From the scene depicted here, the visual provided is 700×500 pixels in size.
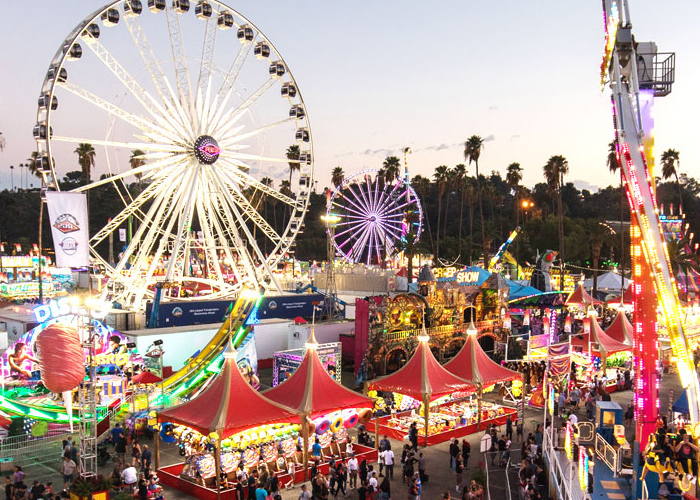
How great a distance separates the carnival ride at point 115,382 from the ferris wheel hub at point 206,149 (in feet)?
37.5

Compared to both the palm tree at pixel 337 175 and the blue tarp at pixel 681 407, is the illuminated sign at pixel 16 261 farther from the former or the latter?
the blue tarp at pixel 681 407

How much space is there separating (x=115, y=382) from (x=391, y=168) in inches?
2247

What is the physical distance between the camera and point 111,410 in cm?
2208

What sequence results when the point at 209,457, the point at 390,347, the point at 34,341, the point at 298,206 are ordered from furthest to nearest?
the point at 298,206, the point at 390,347, the point at 34,341, the point at 209,457

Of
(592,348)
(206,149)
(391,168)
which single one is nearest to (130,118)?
(206,149)

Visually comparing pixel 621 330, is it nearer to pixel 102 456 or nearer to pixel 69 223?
pixel 102 456

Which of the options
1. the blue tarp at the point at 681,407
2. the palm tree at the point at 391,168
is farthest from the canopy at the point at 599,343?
the palm tree at the point at 391,168

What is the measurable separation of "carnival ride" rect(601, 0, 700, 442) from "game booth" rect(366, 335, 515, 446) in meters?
7.83

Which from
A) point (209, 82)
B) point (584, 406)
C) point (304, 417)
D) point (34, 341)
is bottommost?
point (584, 406)

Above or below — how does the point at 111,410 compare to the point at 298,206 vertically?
below

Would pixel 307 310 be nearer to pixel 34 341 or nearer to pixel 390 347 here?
pixel 390 347

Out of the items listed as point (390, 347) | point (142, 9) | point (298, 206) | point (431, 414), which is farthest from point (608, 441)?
point (142, 9)

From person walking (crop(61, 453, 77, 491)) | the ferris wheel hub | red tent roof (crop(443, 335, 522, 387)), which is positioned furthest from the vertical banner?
the ferris wheel hub

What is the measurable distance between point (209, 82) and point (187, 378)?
16755 mm
